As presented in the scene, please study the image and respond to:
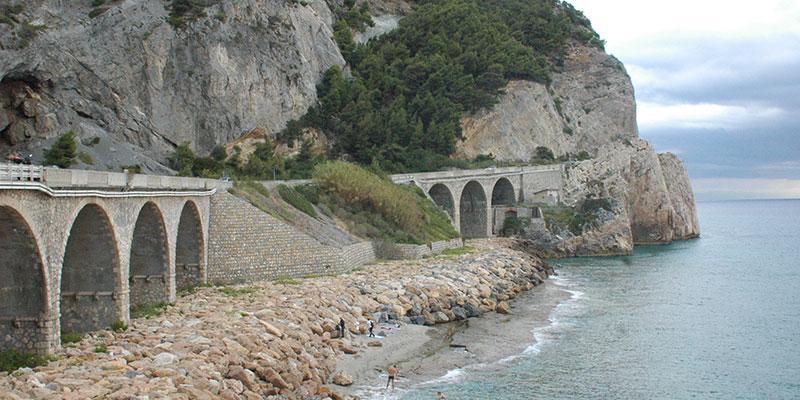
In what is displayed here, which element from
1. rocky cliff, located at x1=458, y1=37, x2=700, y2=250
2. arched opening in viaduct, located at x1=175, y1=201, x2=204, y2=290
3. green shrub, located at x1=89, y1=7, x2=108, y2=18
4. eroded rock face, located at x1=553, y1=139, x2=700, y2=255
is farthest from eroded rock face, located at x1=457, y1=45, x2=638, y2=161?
arched opening in viaduct, located at x1=175, y1=201, x2=204, y2=290

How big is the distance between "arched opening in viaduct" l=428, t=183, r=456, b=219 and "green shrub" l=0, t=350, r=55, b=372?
2024 inches

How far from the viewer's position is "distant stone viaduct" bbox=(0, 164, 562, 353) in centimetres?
2152

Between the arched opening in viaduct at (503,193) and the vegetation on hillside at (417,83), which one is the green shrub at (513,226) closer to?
the arched opening in viaduct at (503,193)

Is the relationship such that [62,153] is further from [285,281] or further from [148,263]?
[285,281]

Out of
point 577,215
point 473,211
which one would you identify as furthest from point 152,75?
point 577,215

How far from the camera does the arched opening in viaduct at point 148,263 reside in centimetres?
3180

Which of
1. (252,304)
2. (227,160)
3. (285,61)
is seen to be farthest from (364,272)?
(285,61)

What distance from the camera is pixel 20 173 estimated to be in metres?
20.7

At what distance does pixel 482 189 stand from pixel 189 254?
43.2 m

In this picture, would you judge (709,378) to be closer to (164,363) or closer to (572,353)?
(572,353)

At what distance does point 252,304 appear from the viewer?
31719 mm

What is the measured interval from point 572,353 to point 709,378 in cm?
534

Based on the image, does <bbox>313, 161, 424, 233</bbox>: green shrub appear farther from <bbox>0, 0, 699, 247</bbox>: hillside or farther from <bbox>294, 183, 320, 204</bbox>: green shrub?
<bbox>0, 0, 699, 247</bbox>: hillside

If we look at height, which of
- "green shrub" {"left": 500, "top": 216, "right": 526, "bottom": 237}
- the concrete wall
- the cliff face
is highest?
the cliff face
